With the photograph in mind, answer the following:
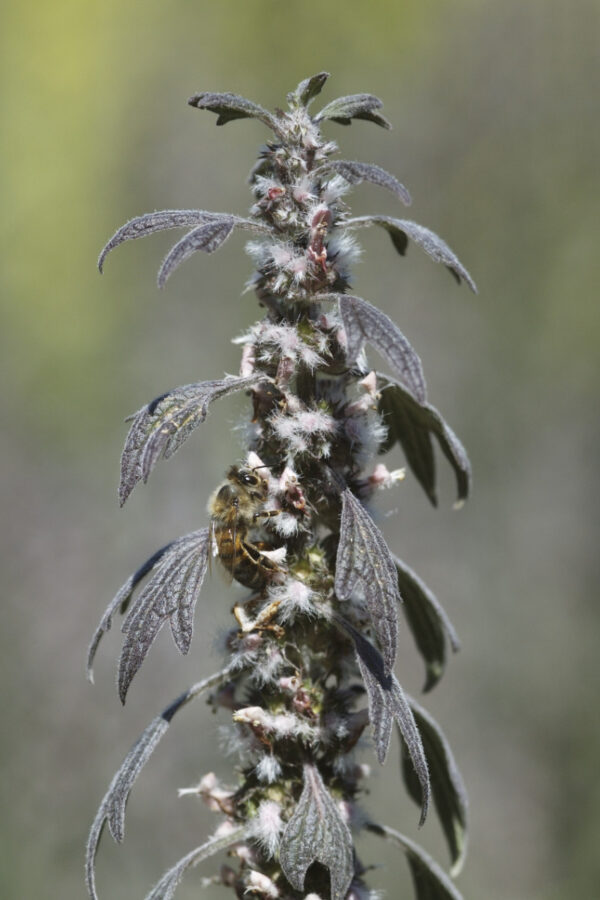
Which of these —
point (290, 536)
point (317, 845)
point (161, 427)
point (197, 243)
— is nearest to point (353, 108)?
point (197, 243)

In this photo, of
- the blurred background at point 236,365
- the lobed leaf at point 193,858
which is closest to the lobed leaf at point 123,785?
the lobed leaf at point 193,858

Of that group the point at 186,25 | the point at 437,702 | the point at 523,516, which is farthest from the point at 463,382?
the point at 186,25

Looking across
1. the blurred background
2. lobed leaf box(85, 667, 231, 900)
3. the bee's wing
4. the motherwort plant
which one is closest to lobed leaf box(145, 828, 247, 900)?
the motherwort plant

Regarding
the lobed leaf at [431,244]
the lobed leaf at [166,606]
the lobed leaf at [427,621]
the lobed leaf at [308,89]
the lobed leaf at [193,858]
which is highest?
the lobed leaf at [308,89]

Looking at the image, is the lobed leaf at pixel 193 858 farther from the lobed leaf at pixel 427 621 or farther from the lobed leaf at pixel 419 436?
the lobed leaf at pixel 419 436

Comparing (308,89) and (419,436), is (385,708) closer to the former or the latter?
(419,436)

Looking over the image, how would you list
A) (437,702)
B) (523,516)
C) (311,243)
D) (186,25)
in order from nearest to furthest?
(311,243)
(437,702)
(523,516)
(186,25)

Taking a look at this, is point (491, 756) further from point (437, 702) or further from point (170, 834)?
point (170, 834)
